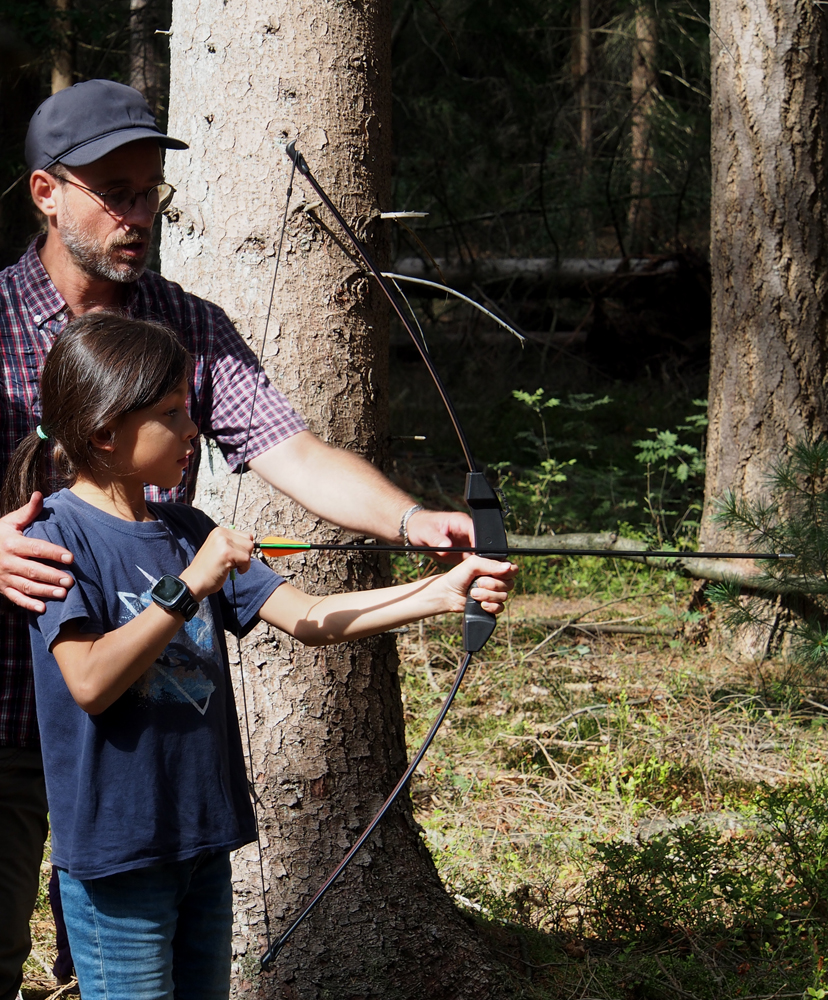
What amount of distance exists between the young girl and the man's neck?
0.31 meters

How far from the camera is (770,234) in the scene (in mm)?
4551

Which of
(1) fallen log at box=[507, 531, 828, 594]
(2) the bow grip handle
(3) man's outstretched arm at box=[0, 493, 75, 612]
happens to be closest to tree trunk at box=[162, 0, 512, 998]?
(2) the bow grip handle

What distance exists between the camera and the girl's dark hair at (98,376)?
165 cm

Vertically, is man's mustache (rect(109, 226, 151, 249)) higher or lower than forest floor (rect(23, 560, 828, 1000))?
higher

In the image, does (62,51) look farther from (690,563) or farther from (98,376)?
(98,376)

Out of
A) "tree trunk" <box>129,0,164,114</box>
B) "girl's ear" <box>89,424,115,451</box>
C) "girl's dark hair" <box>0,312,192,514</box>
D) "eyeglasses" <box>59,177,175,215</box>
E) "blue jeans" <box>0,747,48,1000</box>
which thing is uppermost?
"tree trunk" <box>129,0,164,114</box>

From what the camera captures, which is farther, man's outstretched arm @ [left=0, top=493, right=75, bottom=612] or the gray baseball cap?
the gray baseball cap

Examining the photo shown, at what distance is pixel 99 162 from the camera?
1.95 metres

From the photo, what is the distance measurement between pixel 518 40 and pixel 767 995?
352 inches

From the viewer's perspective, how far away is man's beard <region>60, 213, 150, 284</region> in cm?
194

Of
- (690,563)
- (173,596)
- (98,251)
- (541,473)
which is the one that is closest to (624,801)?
(690,563)

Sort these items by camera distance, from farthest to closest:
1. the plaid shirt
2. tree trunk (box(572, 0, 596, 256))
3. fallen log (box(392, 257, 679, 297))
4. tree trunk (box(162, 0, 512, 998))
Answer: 1. tree trunk (box(572, 0, 596, 256))
2. fallen log (box(392, 257, 679, 297))
3. tree trunk (box(162, 0, 512, 998))
4. the plaid shirt

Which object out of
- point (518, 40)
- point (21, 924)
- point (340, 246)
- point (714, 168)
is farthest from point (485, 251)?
point (21, 924)

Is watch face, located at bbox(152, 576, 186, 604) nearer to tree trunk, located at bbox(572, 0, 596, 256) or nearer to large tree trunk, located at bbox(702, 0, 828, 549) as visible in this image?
large tree trunk, located at bbox(702, 0, 828, 549)
